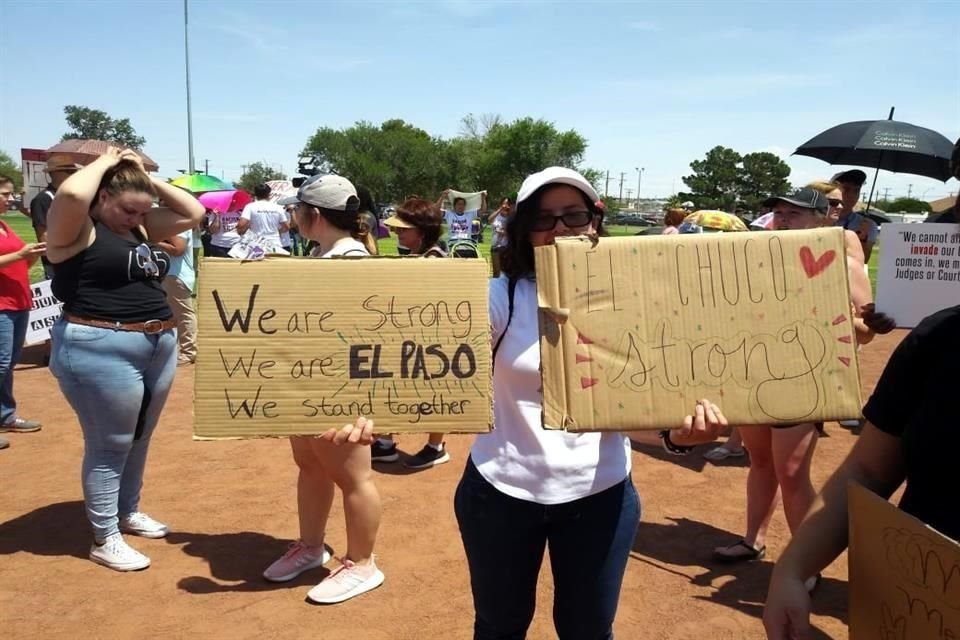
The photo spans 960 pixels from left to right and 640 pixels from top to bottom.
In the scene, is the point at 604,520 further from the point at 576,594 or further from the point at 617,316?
the point at 617,316

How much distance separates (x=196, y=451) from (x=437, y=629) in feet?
10.8

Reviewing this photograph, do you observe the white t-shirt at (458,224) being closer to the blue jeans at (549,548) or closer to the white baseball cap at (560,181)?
the white baseball cap at (560,181)

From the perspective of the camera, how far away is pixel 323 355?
1934mm

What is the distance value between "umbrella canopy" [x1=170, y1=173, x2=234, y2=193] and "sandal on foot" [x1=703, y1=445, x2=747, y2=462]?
9.04 meters

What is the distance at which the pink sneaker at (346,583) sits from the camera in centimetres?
348

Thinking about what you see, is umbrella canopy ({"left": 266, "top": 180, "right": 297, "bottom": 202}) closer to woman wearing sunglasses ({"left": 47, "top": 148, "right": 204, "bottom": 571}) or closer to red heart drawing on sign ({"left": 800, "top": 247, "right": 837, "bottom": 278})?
woman wearing sunglasses ({"left": 47, "top": 148, "right": 204, "bottom": 571})

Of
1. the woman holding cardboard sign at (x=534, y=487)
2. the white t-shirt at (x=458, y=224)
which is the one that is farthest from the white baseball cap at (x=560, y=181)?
the white t-shirt at (x=458, y=224)

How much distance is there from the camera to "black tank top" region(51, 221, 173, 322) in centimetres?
342

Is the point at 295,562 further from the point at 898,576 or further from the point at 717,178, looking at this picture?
the point at 717,178

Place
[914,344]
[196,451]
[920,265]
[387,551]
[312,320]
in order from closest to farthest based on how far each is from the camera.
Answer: [914,344]
[312,320]
[920,265]
[387,551]
[196,451]

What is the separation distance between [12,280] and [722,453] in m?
6.32

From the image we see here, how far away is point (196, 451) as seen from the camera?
569cm

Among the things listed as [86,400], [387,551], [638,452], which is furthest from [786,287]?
[638,452]

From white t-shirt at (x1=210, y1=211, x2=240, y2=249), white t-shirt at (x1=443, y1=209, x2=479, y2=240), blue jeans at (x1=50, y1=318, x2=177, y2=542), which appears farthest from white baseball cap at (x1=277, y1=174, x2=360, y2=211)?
white t-shirt at (x1=443, y1=209, x2=479, y2=240)
